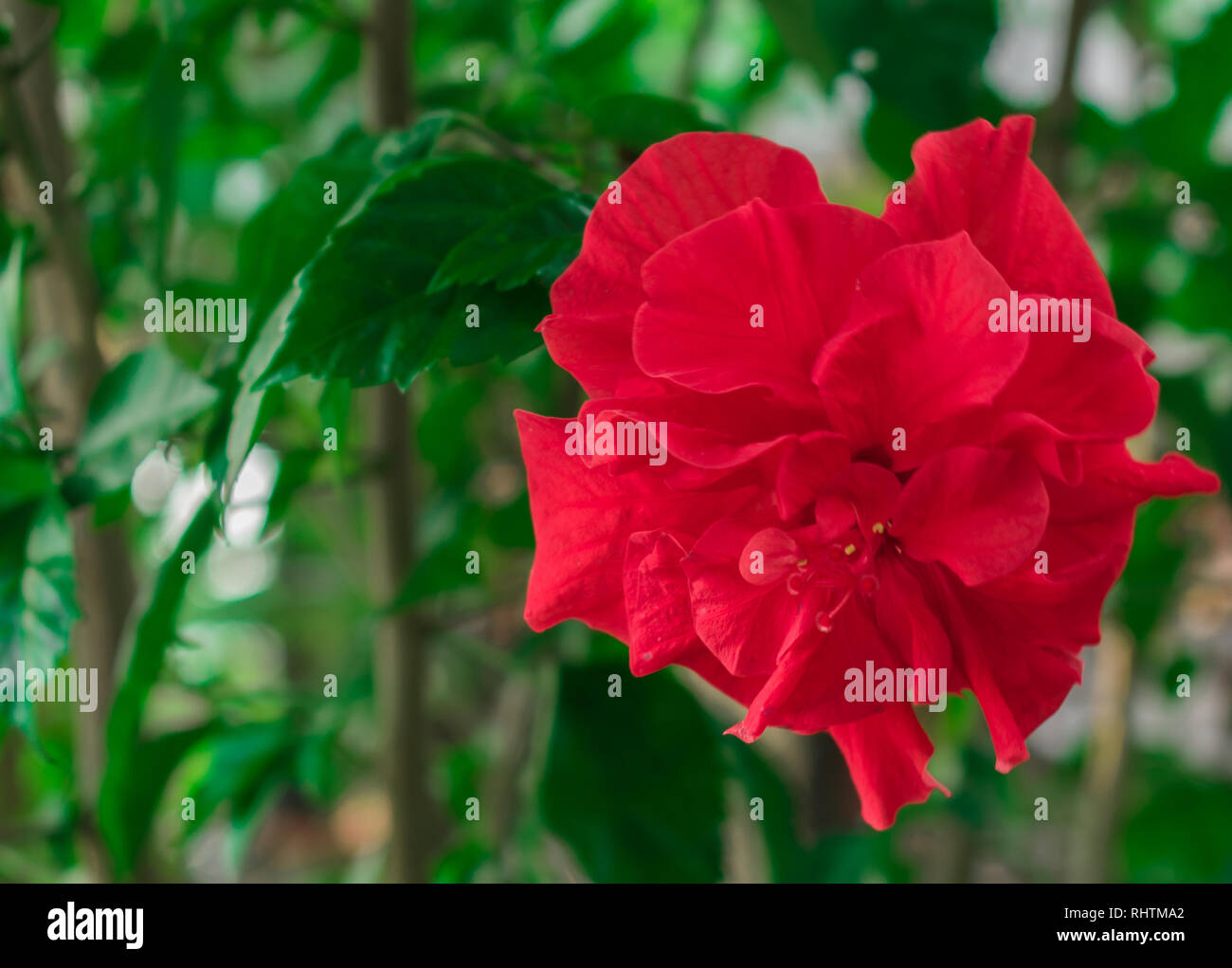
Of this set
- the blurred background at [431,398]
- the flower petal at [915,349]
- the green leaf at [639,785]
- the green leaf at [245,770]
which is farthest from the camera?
the green leaf at [245,770]

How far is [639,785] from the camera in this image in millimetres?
425

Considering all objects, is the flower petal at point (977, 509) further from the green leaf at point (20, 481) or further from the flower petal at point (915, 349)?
the green leaf at point (20, 481)

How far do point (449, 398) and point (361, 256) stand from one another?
0.29 metres

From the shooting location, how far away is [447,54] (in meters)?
0.65

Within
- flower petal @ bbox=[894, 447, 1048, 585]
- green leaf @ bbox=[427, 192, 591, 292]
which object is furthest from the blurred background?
flower petal @ bbox=[894, 447, 1048, 585]

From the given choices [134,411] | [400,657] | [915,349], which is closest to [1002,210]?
[915,349]

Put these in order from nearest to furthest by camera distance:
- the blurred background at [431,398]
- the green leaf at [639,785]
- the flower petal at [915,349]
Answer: the flower petal at [915,349], the blurred background at [431,398], the green leaf at [639,785]

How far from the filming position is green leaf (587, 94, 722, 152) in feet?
1.01

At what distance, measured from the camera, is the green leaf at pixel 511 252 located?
246 millimetres

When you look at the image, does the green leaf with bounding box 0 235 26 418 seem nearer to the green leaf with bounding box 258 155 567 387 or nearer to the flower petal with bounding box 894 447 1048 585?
the green leaf with bounding box 258 155 567 387

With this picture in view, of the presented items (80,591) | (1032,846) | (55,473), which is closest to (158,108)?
(55,473)

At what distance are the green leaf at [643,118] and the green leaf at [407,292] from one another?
60 mm

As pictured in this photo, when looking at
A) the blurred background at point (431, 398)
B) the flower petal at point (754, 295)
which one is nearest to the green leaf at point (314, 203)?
the blurred background at point (431, 398)
